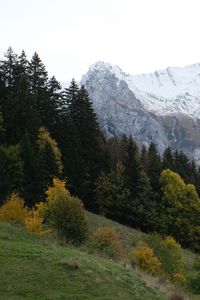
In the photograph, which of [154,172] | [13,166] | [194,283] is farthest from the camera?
[154,172]

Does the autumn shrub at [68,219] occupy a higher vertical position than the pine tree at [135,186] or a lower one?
lower

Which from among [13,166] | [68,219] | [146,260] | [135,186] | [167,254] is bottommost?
[146,260]

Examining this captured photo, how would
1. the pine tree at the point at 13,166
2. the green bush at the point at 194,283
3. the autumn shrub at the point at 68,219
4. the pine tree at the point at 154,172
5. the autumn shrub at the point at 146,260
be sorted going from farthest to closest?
the pine tree at the point at 154,172
the pine tree at the point at 13,166
the autumn shrub at the point at 146,260
the autumn shrub at the point at 68,219
the green bush at the point at 194,283

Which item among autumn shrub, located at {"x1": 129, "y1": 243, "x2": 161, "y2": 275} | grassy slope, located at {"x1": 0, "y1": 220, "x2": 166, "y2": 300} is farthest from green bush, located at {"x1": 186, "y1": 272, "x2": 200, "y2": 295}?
grassy slope, located at {"x1": 0, "y1": 220, "x2": 166, "y2": 300}

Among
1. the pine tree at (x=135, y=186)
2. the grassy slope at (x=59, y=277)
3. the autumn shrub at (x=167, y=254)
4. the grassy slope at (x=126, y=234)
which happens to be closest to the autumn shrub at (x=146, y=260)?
the autumn shrub at (x=167, y=254)

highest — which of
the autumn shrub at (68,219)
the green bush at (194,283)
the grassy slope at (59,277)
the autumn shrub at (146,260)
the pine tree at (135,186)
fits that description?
the pine tree at (135,186)

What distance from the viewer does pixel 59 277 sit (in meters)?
18.7

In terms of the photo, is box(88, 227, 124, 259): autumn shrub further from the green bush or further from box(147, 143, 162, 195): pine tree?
box(147, 143, 162, 195): pine tree

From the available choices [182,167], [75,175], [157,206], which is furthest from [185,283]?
[182,167]

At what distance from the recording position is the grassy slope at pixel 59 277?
56.2ft

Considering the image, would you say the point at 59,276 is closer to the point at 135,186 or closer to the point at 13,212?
the point at 13,212

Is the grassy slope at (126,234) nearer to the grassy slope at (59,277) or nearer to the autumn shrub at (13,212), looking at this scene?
the autumn shrub at (13,212)

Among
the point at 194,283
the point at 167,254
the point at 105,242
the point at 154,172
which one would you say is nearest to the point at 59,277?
the point at 194,283

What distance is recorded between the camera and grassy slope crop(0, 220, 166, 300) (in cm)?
1712
